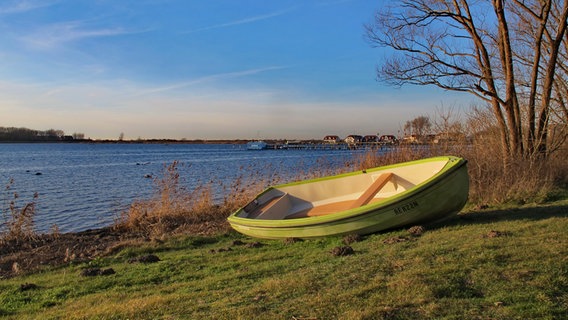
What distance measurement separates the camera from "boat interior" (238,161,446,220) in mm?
9211

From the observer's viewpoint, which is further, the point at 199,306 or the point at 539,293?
the point at 199,306

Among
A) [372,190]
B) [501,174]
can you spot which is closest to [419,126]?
[501,174]

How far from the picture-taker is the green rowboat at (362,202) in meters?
7.46


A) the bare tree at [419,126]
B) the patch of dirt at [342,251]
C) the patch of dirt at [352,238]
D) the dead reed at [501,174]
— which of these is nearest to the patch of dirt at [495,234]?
the patch of dirt at [342,251]

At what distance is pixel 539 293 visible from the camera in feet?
12.6

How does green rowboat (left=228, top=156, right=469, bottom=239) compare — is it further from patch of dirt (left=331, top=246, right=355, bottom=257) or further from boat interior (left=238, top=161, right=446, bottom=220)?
patch of dirt (left=331, top=246, right=355, bottom=257)

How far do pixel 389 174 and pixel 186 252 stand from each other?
4305 mm

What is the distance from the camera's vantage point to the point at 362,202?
8336 millimetres

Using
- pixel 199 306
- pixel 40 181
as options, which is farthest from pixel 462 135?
pixel 40 181

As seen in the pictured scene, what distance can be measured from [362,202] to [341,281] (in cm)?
386

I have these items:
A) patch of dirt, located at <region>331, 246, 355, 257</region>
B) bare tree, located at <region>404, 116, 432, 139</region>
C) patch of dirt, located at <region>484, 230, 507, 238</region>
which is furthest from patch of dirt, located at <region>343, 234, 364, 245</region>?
bare tree, located at <region>404, 116, 432, 139</region>

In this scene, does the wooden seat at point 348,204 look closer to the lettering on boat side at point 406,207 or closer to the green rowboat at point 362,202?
the green rowboat at point 362,202

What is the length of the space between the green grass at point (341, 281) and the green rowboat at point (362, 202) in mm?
281

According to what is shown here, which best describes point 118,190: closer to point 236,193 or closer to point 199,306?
point 236,193
